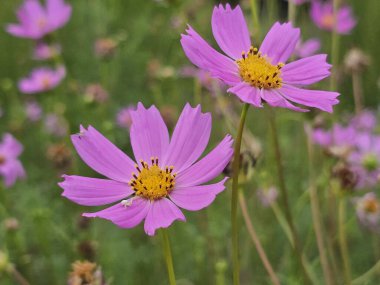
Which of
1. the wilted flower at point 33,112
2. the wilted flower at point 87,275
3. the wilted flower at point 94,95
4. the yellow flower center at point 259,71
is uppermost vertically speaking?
the wilted flower at point 33,112

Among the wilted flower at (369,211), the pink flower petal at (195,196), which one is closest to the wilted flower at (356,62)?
the wilted flower at (369,211)

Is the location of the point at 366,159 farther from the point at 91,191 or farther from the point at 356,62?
the point at 91,191

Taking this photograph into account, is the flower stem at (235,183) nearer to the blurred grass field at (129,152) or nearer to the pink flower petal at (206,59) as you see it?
the pink flower petal at (206,59)


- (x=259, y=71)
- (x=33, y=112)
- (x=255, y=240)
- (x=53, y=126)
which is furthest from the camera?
(x=33, y=112)

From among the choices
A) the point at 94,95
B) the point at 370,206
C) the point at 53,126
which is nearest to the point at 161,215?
the point at 370,206

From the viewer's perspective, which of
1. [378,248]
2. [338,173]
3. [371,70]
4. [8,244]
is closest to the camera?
[338,173]

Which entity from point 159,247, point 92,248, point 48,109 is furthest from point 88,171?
point 92,248

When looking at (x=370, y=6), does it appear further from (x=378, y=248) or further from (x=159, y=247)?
(x=159, y=247)
